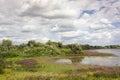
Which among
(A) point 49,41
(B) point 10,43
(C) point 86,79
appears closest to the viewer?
(C) point 86,79

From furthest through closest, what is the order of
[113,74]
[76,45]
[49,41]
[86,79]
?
[49,41]
[76,45]
[113,74]
[86,79]

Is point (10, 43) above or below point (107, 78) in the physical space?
above

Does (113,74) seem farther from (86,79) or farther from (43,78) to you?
(43,78)

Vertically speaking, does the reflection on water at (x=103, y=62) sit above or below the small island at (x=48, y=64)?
below

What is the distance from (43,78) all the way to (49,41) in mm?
90807

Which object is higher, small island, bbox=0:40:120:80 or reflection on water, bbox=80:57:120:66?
small island, bbox=0:40:120:80

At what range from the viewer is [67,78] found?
2441cm

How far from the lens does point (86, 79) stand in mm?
23984

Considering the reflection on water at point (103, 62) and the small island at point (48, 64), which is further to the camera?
the reflection on water at point (103, 62)

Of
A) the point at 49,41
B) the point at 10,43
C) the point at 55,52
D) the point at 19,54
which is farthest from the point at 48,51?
the point at 10,43

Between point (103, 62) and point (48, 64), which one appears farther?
point (103, 62)

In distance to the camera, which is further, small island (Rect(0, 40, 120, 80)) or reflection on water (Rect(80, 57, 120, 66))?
reflection on water (Rect(80, 57, 120, 66))

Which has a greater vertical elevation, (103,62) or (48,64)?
(48,64)

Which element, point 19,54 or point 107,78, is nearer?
point 107,78
